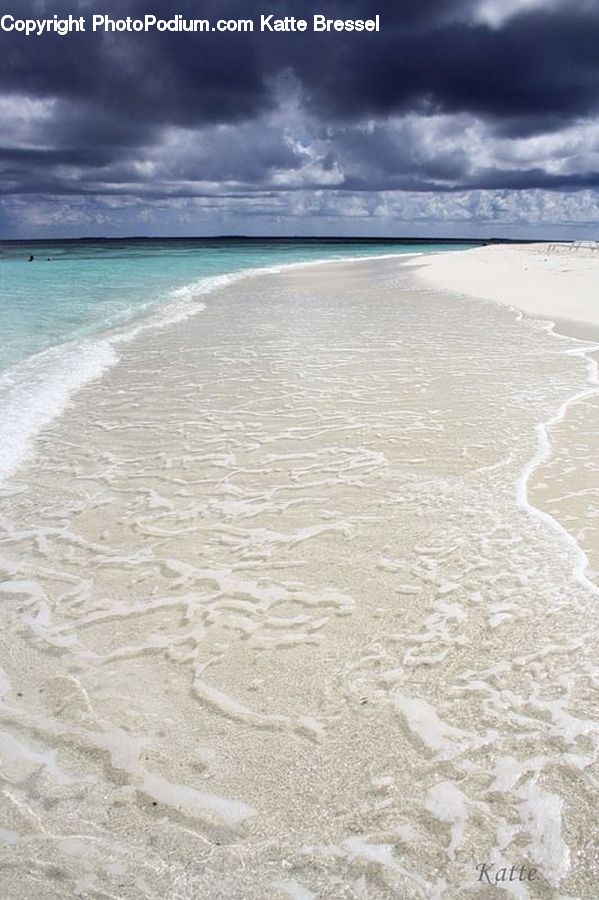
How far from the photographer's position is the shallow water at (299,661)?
2.77 m

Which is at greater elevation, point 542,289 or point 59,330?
point 542,289

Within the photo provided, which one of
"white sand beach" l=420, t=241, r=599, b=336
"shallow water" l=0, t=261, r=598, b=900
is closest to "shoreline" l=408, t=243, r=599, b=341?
"white sand beach" l=420, t=241, r=599, b=336

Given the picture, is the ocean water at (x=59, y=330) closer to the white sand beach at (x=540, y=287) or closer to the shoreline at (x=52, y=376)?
the shoreline at (x=52, y=376)

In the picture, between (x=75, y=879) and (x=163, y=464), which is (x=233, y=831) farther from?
(x=163, y=464)

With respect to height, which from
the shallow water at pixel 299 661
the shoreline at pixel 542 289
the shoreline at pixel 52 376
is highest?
the shoreline at pixel 542 289

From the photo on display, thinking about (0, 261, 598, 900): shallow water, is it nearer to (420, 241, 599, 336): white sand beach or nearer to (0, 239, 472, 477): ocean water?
(0, 239, 472, 477): ocean water

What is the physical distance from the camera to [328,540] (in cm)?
545

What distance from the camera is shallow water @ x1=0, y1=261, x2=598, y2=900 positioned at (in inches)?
109

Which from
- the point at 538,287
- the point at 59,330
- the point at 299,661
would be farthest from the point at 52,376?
the point at 538,287

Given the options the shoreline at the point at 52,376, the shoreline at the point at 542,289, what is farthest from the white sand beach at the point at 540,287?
the shoreline at the point at 52,376

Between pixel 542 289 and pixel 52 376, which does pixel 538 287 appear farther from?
pixel 52 376

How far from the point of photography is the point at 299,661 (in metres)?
3.98

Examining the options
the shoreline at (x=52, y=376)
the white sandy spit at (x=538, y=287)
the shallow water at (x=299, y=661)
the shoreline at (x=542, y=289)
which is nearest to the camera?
the shallow water at (x=299, y=661)

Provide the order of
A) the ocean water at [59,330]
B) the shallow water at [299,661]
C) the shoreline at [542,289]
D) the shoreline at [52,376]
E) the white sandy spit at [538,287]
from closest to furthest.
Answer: the shallow water at [299,661] → the shoreline at [52,376] → the ocean water at [59,330] → the shoreline at [542,289] → the white sandy spit at [538,287]
